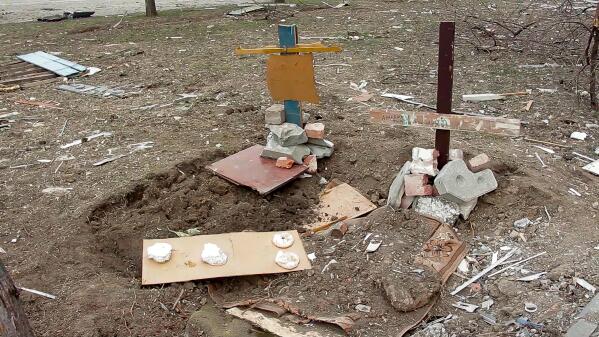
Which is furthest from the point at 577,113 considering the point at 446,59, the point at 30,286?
the point at 30,286

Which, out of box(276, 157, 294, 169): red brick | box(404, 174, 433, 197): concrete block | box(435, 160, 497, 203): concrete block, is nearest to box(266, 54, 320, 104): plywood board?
box(276, 157, 294, 169): red brick

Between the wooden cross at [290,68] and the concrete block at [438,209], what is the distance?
152 cm

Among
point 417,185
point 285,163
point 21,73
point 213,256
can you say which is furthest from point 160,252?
point 21,73

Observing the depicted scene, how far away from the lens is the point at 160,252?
391cm

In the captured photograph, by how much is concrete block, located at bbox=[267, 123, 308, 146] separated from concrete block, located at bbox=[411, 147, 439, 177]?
116 centimetres

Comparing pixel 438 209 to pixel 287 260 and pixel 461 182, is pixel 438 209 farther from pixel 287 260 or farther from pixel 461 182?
pixel 287 260

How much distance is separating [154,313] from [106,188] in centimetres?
193

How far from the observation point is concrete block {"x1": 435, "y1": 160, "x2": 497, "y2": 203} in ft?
13.9

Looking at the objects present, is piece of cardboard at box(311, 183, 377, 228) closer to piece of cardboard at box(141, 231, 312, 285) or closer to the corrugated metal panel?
piece of cardboard at box(141, 231, 312, 285)

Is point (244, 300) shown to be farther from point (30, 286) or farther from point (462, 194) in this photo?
point (462, 194)

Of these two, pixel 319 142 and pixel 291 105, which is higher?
pixel 291 105

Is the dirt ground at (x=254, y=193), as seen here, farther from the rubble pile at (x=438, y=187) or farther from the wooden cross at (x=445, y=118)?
the wooden cross at (x=445, y=118)

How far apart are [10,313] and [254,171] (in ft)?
8.53

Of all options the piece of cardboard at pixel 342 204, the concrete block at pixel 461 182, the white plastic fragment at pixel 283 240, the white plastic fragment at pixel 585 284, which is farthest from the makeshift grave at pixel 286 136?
the white plastic fragment at pixel 585 284
